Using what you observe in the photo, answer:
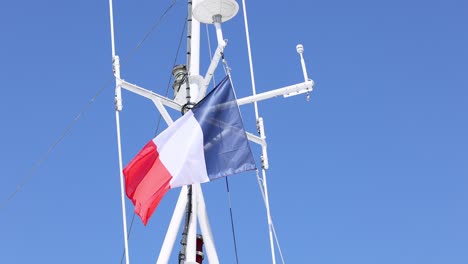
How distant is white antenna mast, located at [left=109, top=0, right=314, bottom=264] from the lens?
15.4 metres

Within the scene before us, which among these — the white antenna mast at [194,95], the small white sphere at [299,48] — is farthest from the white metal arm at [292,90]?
the small white sphere at [299,48]

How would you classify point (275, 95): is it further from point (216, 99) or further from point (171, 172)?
point (171, 172)

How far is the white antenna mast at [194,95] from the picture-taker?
50.6 feet

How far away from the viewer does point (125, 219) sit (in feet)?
48.9

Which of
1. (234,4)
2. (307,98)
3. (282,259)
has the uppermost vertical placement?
(234,4)

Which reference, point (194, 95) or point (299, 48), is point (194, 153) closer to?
point (194, 95)

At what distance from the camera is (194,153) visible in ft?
51.3

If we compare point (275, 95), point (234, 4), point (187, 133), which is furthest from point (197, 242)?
point (234, 4)

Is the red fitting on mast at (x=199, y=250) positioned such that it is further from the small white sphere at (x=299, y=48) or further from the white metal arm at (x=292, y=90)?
the small white sphere at (x=299, y=48)

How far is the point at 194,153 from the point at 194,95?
1.51 meters

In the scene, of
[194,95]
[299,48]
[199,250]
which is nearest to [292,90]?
[299,48]

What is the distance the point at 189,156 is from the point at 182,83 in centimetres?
188

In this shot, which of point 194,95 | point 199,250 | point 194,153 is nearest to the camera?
point 194,153

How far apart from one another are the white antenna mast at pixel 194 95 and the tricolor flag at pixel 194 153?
17.0 inches
